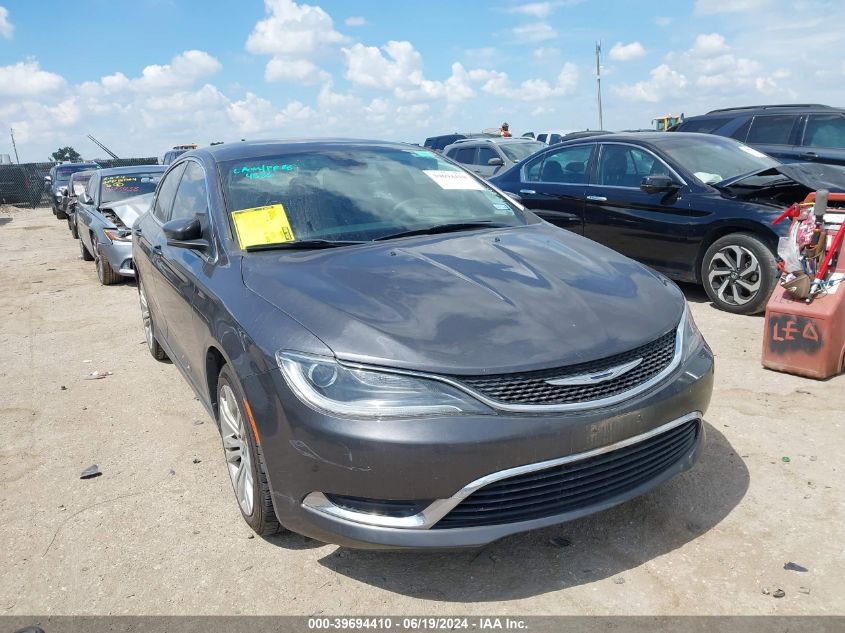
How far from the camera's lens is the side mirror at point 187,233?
3496mm

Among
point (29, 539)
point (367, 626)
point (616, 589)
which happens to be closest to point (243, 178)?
point (29, 539)

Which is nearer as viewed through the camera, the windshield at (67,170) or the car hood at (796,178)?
the car hood at (796,178)

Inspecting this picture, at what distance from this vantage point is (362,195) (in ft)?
12.1

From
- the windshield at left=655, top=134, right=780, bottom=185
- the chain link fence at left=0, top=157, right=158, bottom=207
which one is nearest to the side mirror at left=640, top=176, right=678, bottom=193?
the windshield at left=655, top=134, right=780, bottom=185

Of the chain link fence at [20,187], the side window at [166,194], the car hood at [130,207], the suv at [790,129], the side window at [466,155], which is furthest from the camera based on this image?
the chain link fence at [20,187]

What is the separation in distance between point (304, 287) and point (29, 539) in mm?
1740

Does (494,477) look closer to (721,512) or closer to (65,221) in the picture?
(721,512)

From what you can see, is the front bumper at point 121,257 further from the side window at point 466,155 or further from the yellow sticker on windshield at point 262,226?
the side window at point 466,155

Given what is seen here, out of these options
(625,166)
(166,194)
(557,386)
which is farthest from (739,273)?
(166,194)

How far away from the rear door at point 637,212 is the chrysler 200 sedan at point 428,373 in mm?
3630

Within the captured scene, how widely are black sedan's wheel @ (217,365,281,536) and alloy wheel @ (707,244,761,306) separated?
4.78m

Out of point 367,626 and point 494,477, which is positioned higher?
point 494,477

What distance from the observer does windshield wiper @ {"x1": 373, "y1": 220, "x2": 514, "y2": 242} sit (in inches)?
136

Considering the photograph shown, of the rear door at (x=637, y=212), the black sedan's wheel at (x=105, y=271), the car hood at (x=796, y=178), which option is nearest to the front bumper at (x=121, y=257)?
the black sedan's wheel at (x=105, y=271)
